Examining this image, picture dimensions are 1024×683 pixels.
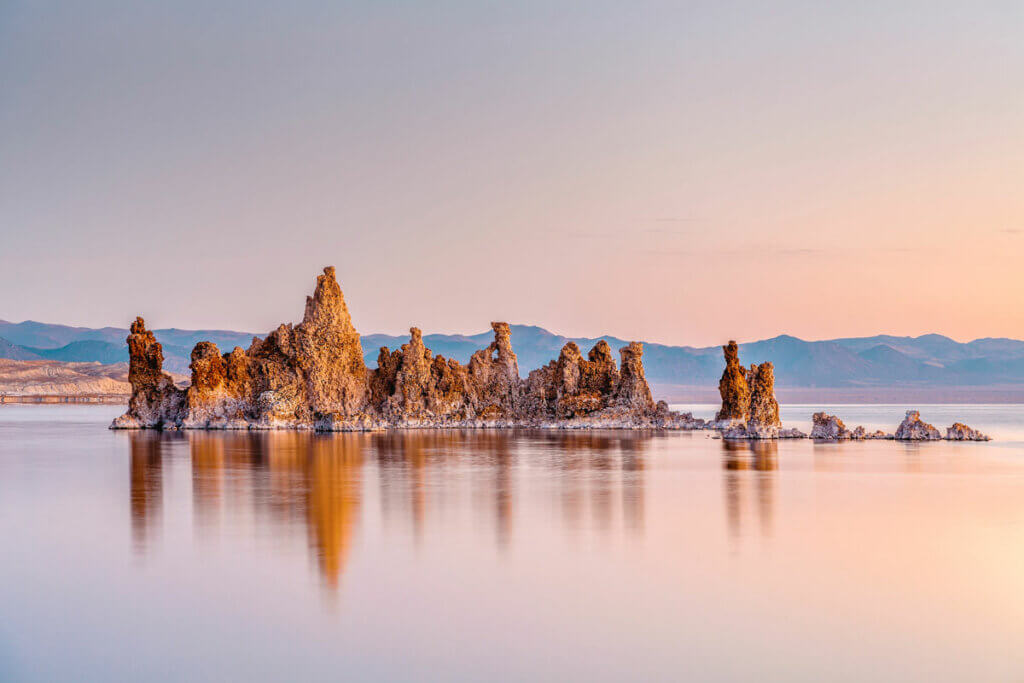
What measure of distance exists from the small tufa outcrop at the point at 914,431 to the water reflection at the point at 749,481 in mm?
7967

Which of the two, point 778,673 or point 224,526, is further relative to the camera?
point 224,526

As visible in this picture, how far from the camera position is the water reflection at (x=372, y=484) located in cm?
1930

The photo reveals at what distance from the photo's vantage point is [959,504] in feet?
77.8

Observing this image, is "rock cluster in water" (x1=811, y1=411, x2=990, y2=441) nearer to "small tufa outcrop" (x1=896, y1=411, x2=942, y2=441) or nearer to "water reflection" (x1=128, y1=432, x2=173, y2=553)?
"small tufa outcrop" (x1=896, y1=411, x2=942, y2=441)

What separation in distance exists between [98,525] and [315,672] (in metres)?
12.0

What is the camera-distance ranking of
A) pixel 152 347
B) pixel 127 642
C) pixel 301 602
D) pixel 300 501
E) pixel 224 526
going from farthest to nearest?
pixel 152 347 → pixel 300 501 → pixel 224 526 → pixel 301 602 → pixel 127 642

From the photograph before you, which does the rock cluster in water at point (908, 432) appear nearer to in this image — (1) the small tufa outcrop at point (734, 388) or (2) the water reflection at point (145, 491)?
(1) the small tufa outcrop at point (734, 388)

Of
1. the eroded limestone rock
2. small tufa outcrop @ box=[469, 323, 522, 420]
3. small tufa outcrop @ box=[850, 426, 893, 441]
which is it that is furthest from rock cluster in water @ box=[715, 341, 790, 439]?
the eroded limestone rock

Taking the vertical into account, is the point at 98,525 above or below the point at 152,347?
below

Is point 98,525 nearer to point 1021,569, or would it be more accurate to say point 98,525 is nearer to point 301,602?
point 301,602

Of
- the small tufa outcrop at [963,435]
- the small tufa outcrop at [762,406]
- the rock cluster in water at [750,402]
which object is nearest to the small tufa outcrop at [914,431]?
the small tufa outcrop at [963,435]

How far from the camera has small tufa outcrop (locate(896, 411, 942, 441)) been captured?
4894 centimetres

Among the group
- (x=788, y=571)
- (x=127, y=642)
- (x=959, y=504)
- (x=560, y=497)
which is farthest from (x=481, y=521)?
(x=959, y=504)

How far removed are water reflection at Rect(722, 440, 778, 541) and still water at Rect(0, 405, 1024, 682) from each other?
161mm
